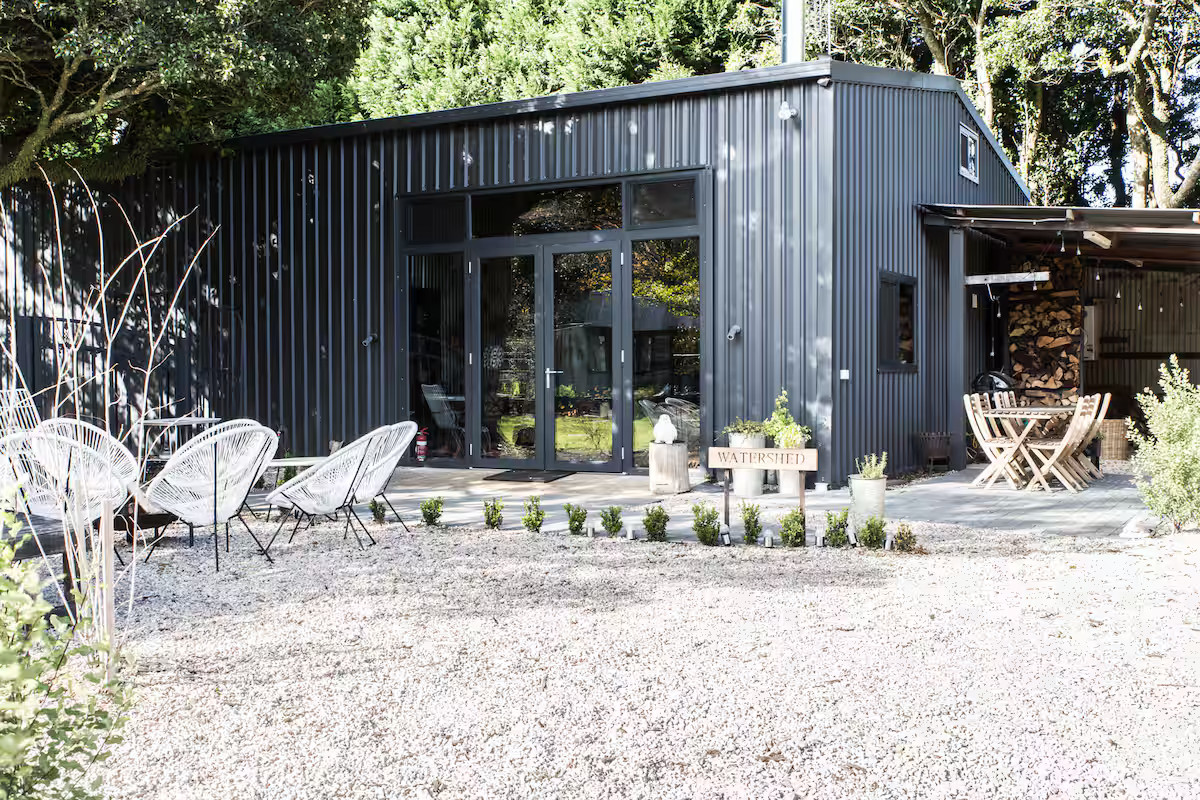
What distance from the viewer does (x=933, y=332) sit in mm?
10258

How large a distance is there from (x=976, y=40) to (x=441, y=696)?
63.9 feet

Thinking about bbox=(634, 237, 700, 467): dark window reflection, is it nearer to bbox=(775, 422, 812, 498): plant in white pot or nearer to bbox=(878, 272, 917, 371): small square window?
bbox=(775, 422, 812, 498): plant in white pot

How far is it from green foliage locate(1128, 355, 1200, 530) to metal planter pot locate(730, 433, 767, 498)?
110 inches

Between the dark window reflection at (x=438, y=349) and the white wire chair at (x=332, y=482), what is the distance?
384 cm

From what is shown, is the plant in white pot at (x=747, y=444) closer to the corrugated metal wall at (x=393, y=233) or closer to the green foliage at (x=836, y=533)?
the corrugated metal wall at (x=393, y=233)

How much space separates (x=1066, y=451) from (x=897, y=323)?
192cm

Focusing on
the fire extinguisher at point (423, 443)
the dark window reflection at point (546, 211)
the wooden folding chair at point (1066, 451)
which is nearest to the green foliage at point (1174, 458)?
the wooden folding chair at point (1066, 451)

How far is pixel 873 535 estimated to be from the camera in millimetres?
5648

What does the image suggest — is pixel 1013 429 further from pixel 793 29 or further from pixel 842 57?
pixel 842 57

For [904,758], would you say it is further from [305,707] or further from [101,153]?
[101,153]

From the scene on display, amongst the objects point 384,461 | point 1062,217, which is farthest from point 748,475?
point 1062,217

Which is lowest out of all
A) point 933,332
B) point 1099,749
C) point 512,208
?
point 1099,749

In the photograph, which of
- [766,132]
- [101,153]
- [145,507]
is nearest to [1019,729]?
[145,507]

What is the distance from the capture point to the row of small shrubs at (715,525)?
5676 millimetres
